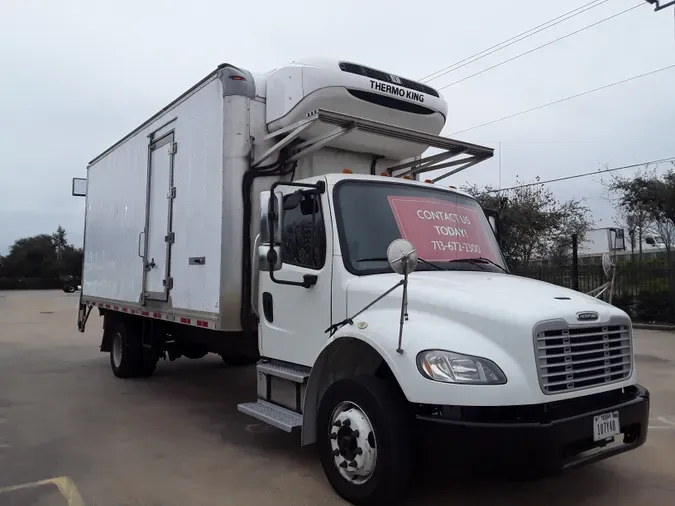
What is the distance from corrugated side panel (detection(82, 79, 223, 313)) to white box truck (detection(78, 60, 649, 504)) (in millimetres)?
33

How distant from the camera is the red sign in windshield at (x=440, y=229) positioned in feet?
15.2

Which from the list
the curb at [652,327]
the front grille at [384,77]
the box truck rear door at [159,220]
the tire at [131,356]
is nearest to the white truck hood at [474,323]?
the front grille at [384,77]

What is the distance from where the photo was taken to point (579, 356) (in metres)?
3.67

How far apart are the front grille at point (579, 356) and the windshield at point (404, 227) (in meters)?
1.18

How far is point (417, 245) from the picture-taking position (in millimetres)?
4578

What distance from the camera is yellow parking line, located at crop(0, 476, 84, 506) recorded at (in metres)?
4.24

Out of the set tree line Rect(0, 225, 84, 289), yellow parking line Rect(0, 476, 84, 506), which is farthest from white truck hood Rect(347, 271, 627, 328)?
tree line Rect(0, 225, 84, 289)

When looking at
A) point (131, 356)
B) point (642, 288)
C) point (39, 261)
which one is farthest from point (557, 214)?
point (39, 261)

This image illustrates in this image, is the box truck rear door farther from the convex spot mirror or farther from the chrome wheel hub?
the convex spot mirror

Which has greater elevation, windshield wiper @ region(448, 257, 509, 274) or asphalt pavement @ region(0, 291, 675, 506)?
windshield wiper @ region(448, 257, 509, 274)

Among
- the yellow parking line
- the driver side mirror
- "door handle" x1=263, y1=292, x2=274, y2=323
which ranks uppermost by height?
the driver side mirror

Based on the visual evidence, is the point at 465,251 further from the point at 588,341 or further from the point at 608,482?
the point at 608,482

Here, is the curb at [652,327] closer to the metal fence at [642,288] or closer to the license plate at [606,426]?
the metal fence at [642,288]

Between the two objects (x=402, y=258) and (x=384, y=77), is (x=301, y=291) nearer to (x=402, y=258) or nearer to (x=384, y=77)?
(x=402, y=258)
